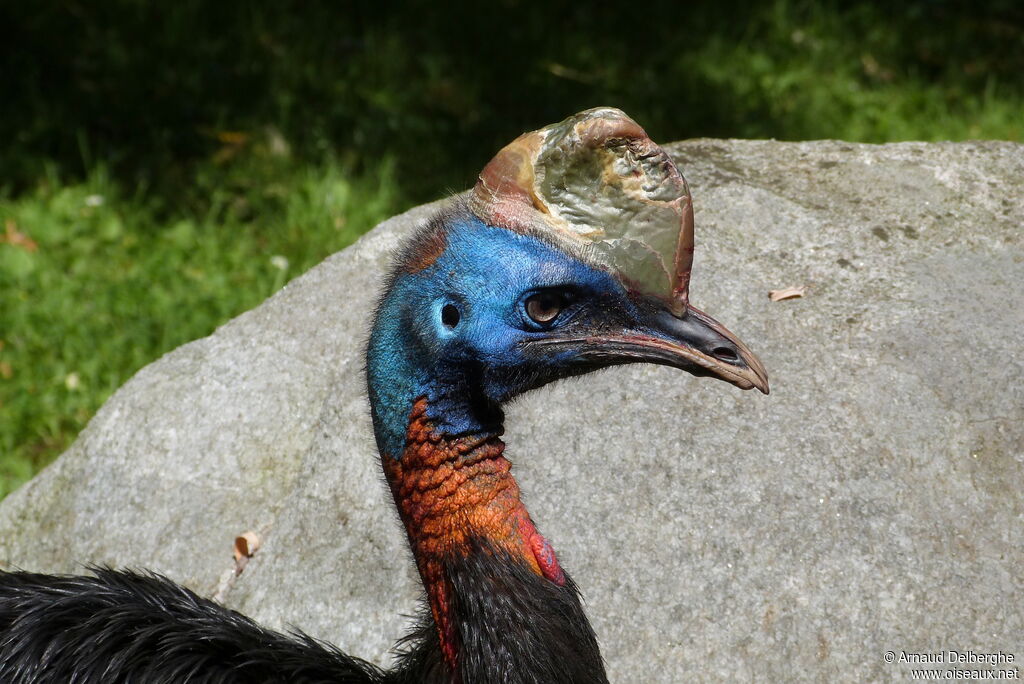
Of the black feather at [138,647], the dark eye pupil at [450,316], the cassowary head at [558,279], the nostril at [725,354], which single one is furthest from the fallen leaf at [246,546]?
the nostril at [725,354]

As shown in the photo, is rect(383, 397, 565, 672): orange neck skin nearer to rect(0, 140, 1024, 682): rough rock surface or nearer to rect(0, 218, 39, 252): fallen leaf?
rect(0, 140, 1024, 682): rough rock surface

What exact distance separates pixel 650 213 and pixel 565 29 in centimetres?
531

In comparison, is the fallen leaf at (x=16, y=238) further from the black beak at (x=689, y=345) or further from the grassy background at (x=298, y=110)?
the black beak at (x=689, y=345)

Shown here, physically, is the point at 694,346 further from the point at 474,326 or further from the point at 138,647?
the point at 138,647

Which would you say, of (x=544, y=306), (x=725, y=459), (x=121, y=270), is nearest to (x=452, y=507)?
(x=544, y=306)

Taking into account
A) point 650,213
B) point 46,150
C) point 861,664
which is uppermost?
point 650,213

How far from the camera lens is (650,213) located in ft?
6.92

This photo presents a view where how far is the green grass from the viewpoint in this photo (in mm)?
4793

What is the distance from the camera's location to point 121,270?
215 inches

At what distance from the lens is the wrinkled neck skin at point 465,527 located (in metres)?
2.29

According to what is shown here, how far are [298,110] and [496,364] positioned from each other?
4.42 meters

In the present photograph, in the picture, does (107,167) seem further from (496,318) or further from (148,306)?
(496,318)

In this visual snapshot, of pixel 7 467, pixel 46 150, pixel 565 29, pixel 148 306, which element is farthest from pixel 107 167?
pixel 565 29

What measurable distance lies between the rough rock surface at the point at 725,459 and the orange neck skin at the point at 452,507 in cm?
78
